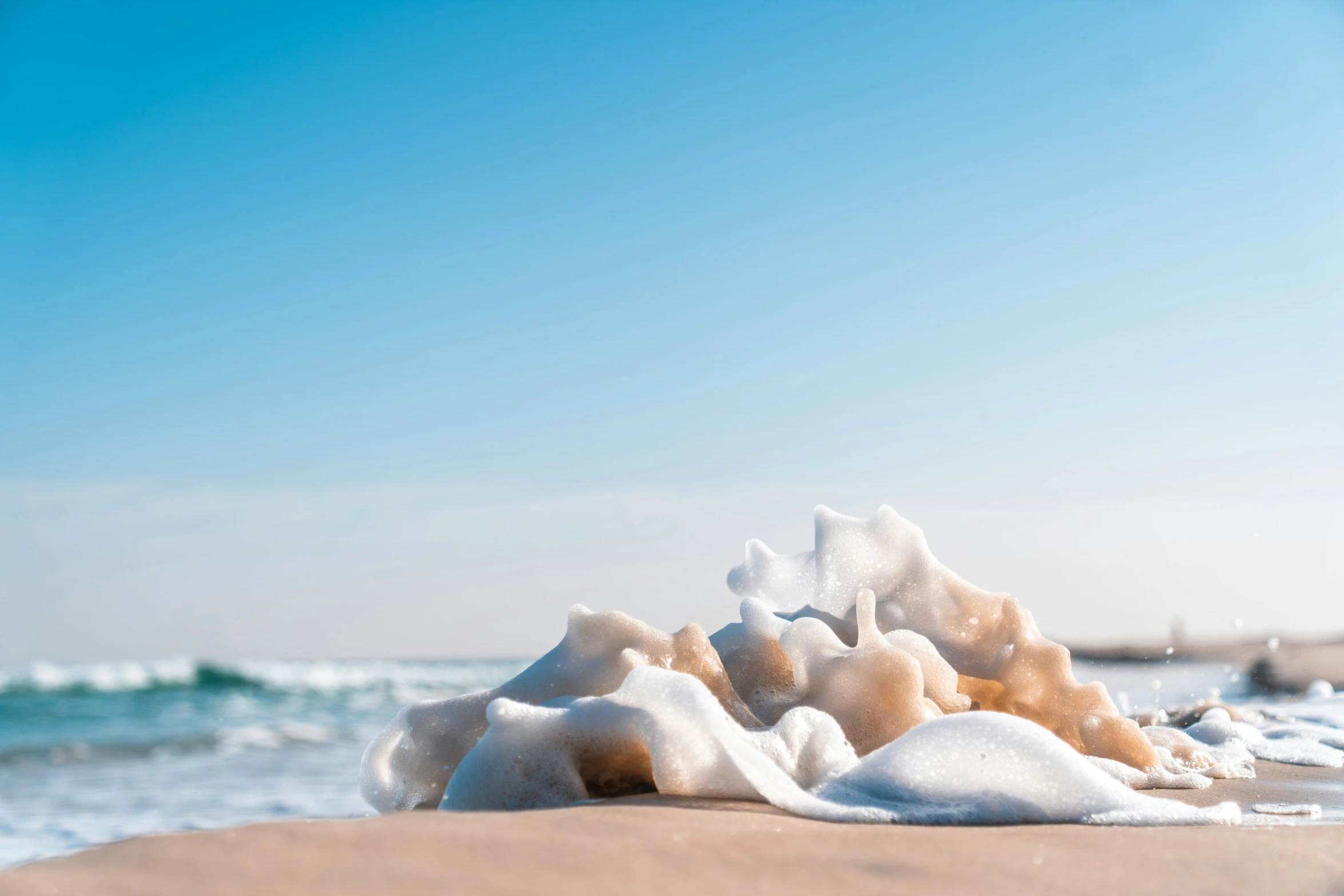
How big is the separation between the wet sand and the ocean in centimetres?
166

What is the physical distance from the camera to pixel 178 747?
672cm

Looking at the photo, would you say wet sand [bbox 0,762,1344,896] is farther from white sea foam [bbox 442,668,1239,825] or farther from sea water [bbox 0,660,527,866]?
sea water [bbox 0,660,527,866]

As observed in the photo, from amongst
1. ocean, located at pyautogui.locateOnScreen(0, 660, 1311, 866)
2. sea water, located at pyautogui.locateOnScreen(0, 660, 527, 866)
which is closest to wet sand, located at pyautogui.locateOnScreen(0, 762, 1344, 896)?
sea water, located at pyautogui.locateOnScreen(0, 660, 527, 866)

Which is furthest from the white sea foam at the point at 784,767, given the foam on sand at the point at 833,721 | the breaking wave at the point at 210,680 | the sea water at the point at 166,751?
the breaking wave at the point at 210,680

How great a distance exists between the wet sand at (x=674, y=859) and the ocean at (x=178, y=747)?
5.45ft

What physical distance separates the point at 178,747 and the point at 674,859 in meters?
6.61

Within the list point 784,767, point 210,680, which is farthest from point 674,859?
point 210,680

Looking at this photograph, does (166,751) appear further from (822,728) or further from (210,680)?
(210,680)

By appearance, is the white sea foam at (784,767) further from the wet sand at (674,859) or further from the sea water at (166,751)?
the sea water at (166,751)

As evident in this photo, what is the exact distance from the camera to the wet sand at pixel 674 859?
1.06m

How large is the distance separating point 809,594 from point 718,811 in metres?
1.07

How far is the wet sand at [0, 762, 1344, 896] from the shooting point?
3.48ft

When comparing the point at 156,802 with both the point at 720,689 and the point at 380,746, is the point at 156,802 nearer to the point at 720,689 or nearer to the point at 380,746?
the point at 380,746

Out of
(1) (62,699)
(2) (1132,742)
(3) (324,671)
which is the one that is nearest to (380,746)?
(2) (1132,742)
